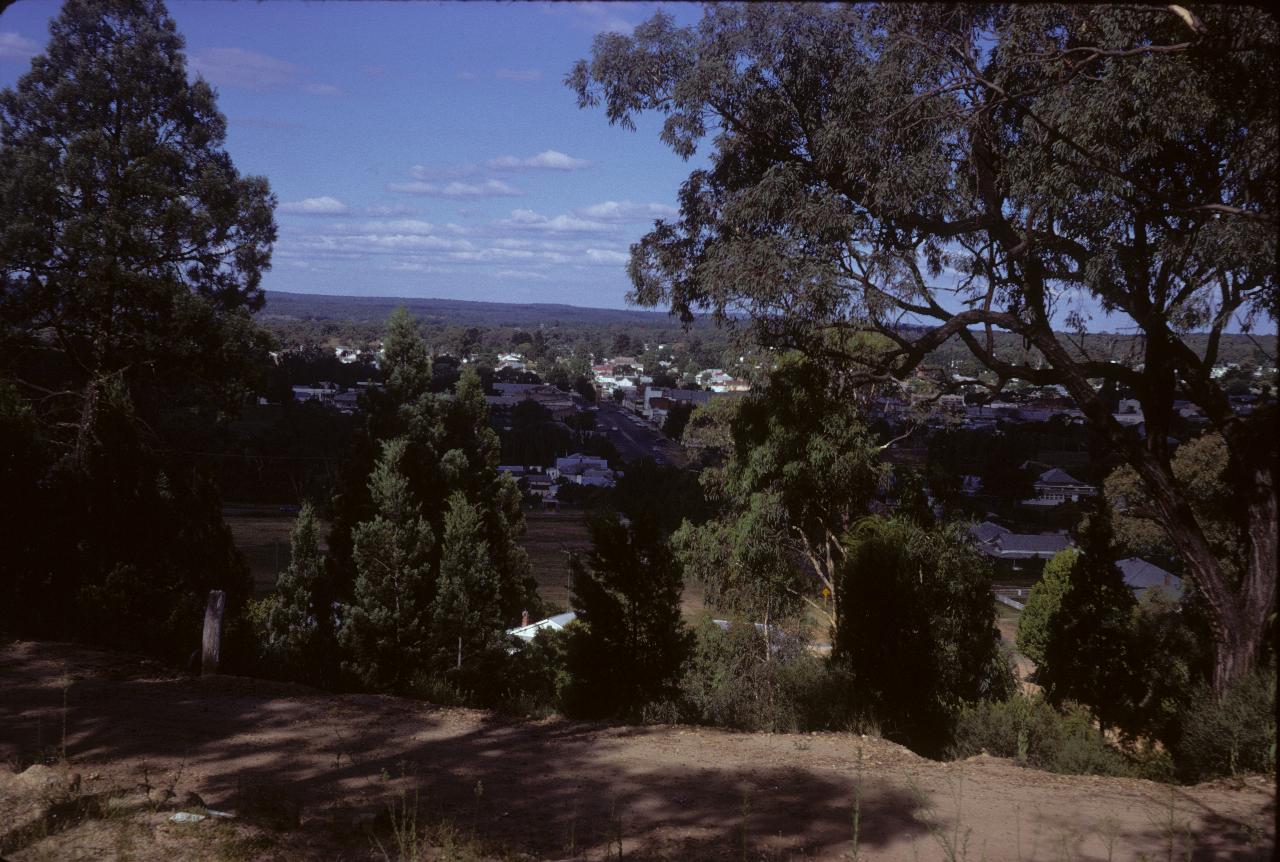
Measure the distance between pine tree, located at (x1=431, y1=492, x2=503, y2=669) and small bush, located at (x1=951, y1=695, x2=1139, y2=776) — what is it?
7569 mm

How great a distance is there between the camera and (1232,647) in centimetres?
716

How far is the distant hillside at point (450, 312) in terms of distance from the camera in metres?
90.6

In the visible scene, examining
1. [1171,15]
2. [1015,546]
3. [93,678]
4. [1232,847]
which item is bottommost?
[1015,546]

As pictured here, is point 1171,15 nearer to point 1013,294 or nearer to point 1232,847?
point 1013,294

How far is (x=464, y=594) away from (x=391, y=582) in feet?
3.49

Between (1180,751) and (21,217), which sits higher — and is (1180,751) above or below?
below

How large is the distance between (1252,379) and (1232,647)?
2.29 metres

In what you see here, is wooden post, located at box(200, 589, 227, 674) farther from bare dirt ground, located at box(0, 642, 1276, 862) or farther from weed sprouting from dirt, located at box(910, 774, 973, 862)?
weed sprouting from dirt, located at box(910, 774, 973, 862)

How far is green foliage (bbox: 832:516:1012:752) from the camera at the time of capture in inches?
358

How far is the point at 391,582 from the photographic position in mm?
14125

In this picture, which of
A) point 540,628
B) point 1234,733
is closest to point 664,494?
point 540,628

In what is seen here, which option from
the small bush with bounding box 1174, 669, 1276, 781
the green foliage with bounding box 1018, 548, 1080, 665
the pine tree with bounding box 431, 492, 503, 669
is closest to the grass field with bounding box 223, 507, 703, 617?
the pine tree with bounding box 431, 492, 503, 669

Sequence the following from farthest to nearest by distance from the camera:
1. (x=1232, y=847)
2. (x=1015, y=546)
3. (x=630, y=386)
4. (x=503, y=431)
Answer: (x=630, y=386) < (x=503, y=431) < (x=1015, y=546) < (x=1232, y=847)

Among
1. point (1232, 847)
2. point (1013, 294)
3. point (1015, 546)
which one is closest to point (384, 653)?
point (1013, 294)
